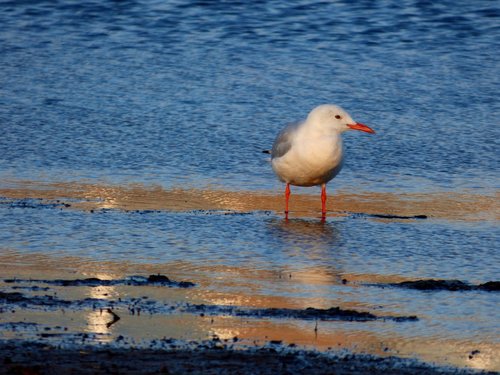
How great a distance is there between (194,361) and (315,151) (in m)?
4.65

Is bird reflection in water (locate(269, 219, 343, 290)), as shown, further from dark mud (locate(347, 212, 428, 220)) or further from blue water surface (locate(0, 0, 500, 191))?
blue water surface (locate(0, 0, 500, 191))

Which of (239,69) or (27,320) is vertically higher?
(27,320)

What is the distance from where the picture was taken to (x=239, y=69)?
1470 cm

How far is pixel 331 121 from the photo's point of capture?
9781 mm

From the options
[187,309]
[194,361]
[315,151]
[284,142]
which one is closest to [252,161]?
[284,142]

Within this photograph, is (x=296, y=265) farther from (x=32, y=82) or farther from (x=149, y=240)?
(x=32, y=82)

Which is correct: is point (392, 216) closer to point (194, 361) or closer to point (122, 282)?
point (122, 282)

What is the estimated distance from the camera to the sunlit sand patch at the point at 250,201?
920 centimetres

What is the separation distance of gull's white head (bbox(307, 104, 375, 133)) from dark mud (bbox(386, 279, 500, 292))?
301 cm

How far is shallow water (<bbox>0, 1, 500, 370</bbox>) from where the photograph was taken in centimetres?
653

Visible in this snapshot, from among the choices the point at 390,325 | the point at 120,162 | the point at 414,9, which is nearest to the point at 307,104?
the point at 120,162

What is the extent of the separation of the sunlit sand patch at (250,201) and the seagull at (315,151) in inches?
9.1

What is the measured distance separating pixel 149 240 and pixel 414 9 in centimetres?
Result: 988

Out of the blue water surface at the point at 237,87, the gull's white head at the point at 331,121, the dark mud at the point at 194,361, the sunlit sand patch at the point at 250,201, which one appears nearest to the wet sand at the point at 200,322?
the dark mud at the point at 194,361
